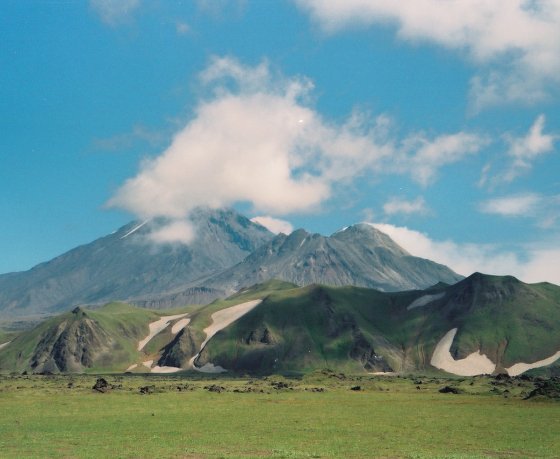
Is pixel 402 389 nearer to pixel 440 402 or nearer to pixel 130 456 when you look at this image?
pixel 440 402

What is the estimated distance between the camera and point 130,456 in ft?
Answer: 164

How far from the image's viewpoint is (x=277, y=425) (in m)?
74.2

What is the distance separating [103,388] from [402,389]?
7306 centimetres

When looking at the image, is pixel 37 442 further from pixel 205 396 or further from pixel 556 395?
pixel 556 395

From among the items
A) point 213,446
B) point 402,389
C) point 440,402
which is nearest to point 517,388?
point 402,389

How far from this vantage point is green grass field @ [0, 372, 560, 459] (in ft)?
177

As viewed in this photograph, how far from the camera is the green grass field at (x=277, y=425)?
177ft

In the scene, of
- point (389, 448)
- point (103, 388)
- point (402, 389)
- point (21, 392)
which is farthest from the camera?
point (402, 389)

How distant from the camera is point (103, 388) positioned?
138000mm

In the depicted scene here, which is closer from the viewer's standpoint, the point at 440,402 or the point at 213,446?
the point at 213,446

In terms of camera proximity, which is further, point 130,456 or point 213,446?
point 213,446

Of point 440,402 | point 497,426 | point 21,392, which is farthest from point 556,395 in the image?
point 21,392

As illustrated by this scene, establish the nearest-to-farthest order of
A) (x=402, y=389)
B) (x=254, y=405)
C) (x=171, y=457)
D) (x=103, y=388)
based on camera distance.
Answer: (x=171, y=457), (x=254, y=405), (x=103, y=388), (x=402, y=389)

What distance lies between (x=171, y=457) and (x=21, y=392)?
91072 millimetres
